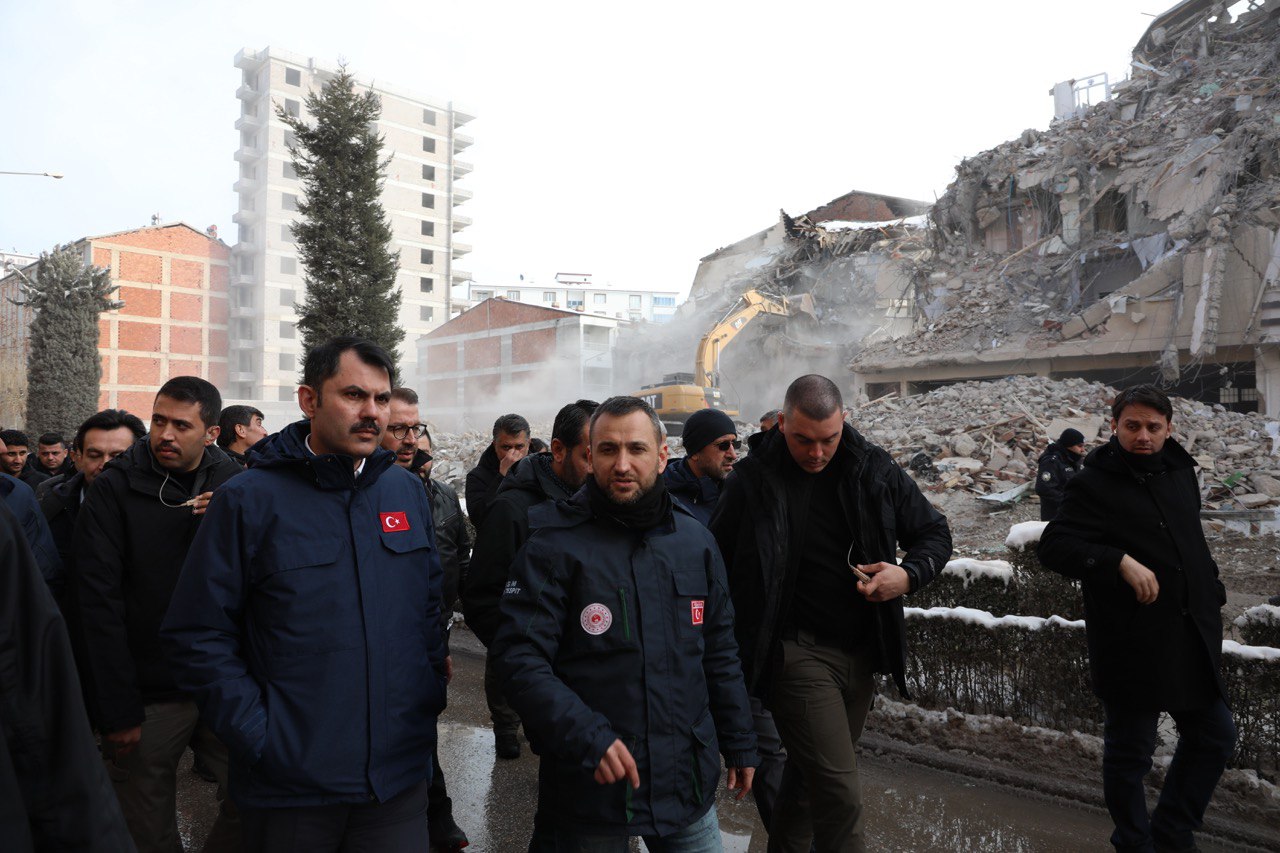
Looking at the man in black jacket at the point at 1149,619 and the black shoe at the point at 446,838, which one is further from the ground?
the man in black jacket at the point at 1149,619

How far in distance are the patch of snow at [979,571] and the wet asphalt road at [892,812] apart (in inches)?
65.1

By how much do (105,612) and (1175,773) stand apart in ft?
13.3

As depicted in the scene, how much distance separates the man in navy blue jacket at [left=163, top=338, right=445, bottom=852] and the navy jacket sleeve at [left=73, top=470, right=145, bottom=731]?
0.78 metres

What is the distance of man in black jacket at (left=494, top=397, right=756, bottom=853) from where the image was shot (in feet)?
7.02

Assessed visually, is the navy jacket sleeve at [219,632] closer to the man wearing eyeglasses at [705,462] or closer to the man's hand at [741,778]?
the man's hand at [741,778]

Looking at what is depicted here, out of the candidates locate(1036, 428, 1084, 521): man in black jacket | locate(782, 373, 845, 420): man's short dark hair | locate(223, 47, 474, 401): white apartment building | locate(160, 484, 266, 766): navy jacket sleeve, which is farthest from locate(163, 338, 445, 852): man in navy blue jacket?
locate(223, 47, 474, 401): white apartment building

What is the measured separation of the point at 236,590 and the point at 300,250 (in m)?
18.5

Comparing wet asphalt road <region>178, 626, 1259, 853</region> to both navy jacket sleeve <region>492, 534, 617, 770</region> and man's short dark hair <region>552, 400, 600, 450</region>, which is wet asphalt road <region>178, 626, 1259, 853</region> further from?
navy jacket sleeve <region>492, 534, 617, 770</region>

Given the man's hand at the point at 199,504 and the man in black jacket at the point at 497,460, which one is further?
the man in black jacket at the point at 497,460

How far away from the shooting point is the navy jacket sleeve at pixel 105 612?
8.96ft

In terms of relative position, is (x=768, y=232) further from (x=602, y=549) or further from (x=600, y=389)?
(x=602, y=549)

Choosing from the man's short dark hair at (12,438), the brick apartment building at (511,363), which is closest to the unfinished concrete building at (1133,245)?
the brick apartment building at (511,363)

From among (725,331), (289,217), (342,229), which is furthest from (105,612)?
(289,217)

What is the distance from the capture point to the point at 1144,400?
342 cm
